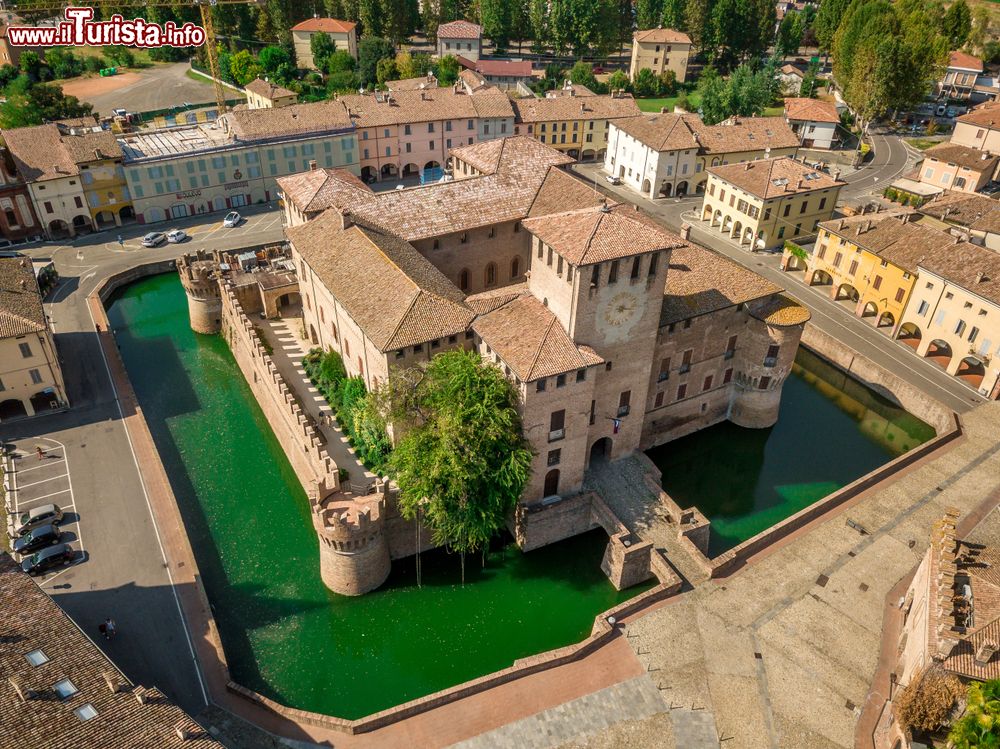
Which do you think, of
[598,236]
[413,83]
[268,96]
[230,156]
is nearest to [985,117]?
[413,83]

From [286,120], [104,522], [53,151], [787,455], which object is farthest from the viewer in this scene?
[286,120]

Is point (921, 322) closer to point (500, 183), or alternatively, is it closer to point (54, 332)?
point (500, 183)

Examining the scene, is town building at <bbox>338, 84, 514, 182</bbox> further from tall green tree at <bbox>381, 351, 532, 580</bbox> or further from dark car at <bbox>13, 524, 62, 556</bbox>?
dark car at <bbox>13, 524, 62, 556</bbox>

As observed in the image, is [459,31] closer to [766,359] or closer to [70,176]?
[70,176]

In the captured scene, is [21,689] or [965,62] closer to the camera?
[21,689]

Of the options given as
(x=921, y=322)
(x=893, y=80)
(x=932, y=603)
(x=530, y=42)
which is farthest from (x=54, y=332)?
(x=530, y=42)
